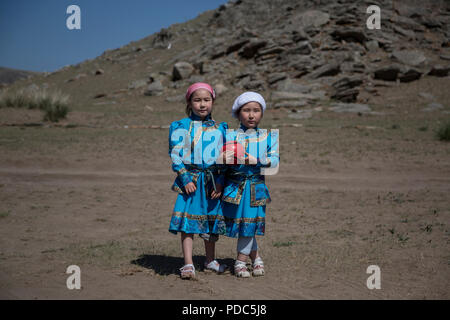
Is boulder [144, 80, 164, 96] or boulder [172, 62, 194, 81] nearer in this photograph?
boulder [144, 80, 164, 96]

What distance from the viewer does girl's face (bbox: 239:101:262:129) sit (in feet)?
12.8

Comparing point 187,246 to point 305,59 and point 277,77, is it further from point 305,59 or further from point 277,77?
point 305,59

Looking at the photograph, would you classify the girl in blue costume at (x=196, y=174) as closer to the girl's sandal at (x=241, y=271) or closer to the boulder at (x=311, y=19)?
the girl's sandal at (x=241, y=271)

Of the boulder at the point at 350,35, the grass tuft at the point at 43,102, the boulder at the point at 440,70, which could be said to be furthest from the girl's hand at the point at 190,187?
the boulder at the point at 350,35

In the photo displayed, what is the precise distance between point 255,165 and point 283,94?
19722 millimetres

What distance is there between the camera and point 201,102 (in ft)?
12.9

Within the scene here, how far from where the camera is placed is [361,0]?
102ft

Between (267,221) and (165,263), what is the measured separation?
267 cm

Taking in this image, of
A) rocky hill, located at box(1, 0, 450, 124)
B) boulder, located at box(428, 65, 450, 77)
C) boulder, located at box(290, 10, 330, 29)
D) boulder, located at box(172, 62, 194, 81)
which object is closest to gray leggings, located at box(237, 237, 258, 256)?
rocky hill, located at box(1, 0, 450, 124)

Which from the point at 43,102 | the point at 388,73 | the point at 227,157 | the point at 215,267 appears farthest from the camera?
the point at 388,73

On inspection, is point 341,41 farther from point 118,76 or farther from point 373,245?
point 373,245

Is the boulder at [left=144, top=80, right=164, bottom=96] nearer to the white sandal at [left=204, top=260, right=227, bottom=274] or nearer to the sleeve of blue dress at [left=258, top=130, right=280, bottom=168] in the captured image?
the white sandal at [left=204, top=260, right=227, bottom=274]

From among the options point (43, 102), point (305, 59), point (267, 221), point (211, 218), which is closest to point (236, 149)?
point (211, 218)

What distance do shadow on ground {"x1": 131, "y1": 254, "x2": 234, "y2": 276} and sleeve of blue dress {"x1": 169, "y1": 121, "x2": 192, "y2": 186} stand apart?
1.04 meters
